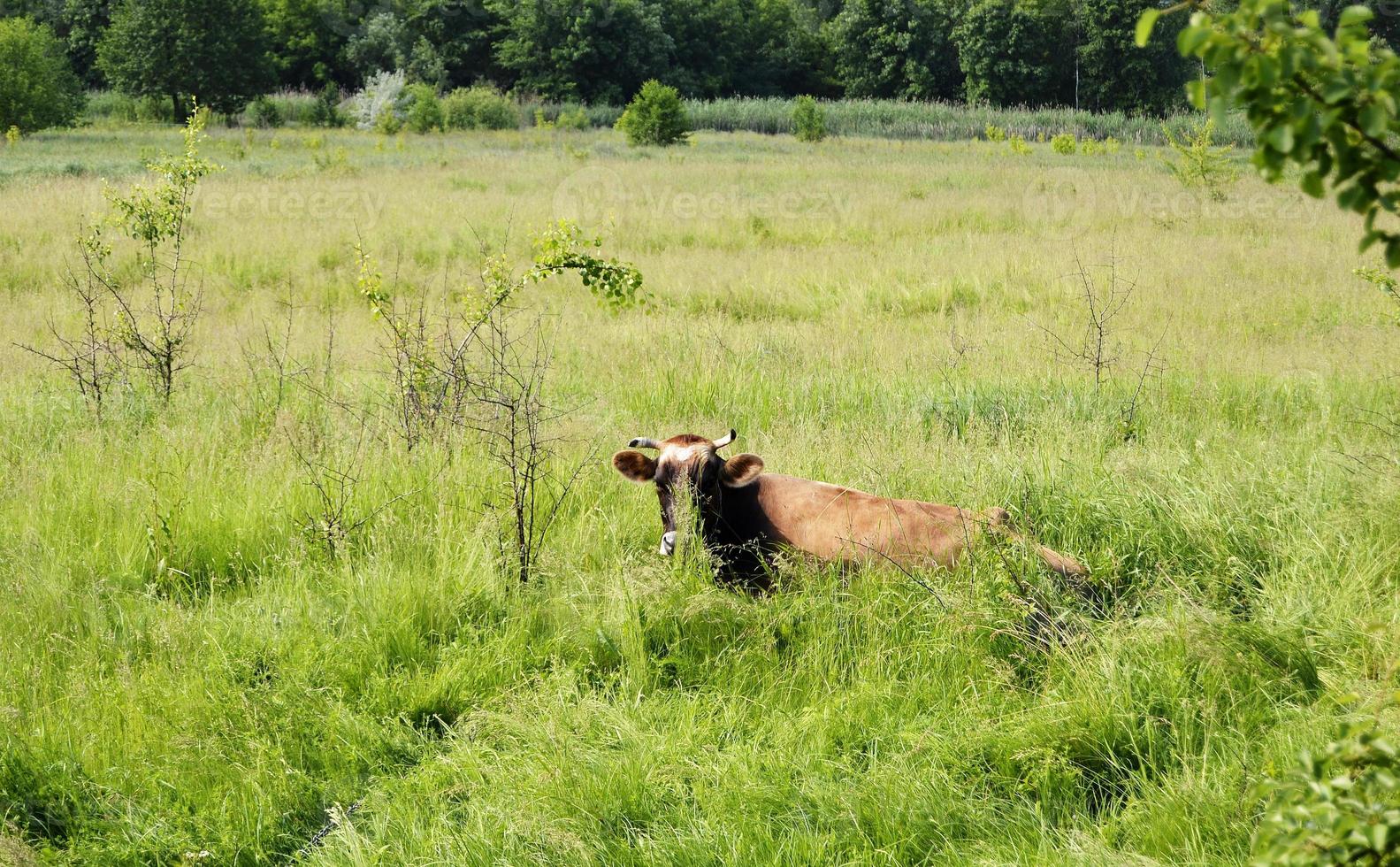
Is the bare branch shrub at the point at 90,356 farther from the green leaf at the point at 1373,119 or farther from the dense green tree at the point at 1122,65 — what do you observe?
the dense green tree at the point at 1122,65

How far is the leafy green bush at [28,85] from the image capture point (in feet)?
126

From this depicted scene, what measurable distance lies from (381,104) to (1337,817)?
55.0 meters

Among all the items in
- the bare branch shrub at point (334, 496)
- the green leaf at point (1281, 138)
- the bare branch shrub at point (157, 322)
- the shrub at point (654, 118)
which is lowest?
the bare branch shrub at point (334, 496)

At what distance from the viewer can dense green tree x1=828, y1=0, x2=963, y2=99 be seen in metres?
71.8

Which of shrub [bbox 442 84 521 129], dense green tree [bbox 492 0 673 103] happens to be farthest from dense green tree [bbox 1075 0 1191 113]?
shrub [bbox 442 84 521 129]

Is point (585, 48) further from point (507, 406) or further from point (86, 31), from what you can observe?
point (507, 406)

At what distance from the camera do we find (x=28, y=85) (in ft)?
129

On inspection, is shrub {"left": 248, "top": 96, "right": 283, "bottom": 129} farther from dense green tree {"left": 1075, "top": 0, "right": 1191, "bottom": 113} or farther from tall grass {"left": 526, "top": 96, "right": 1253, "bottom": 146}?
dense green tree {"left": 1075, "top": 0, "right": 1191, "bottom": 113}

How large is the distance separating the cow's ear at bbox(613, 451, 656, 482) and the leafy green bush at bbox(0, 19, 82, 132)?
40675 mm

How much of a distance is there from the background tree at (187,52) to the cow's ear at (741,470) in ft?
162

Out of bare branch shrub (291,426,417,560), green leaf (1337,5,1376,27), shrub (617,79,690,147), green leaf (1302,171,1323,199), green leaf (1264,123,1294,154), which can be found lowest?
bare branch shrub (291,426,417,560)

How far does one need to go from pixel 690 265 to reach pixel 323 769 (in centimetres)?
1051

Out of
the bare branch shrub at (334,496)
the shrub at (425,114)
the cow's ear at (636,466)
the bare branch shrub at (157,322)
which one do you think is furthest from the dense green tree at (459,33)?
the cow's ear at (636,466)

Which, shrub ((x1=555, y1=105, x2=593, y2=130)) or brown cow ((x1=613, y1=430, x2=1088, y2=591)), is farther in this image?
shrub ((x1=555, y1=105, x2=593, y2=130))
